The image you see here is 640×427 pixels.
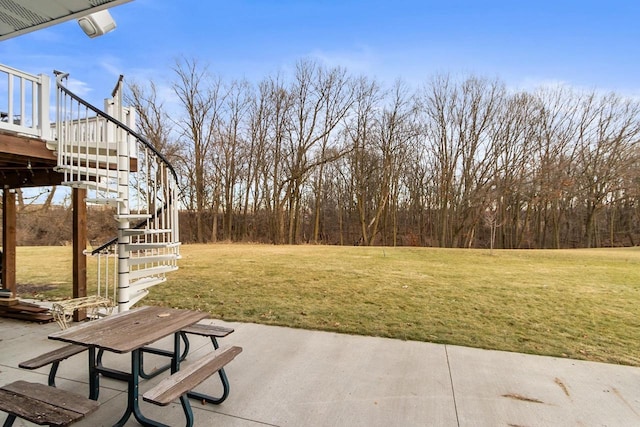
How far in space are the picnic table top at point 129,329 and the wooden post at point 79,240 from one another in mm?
1873

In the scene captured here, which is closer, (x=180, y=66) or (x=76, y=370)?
(x=76, y=370)

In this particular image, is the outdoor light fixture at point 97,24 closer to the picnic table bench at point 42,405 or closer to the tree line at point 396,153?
the picnic table bench at point 42,405

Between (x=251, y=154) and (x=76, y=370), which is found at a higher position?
(x=251, y=154)

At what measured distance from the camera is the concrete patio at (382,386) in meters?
2.15

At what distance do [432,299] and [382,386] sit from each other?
118 inches

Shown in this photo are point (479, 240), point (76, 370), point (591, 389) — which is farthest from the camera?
point (479, 240)

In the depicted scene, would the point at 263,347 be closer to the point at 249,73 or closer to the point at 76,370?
the point at 76,370

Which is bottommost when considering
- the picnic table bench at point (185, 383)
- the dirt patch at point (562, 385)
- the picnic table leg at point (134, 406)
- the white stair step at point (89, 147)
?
the dirt patch at point (562, 385)

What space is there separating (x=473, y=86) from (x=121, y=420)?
2120cm

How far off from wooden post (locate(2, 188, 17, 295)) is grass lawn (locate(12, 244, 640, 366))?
94 cm

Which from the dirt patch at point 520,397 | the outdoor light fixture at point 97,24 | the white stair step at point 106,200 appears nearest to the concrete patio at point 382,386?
the dirt patch at point 520,397

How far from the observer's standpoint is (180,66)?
1911cm

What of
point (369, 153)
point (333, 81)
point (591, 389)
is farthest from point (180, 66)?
point (591, 389)

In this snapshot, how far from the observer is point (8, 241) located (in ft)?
14.9
